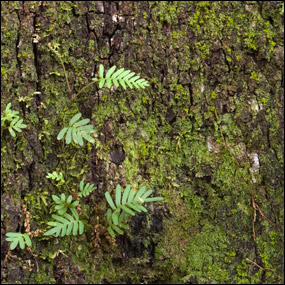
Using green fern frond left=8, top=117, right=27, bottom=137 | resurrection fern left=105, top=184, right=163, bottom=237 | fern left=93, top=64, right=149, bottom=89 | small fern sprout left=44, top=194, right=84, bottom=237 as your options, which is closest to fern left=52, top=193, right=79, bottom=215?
small fern sprout left=44, top=194, right=84, bottom=237

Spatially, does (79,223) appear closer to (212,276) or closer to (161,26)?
(212,276)

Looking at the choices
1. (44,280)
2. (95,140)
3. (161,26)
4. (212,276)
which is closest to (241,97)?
(161,26)

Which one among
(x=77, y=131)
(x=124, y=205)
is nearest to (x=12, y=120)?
(x=77, y=131)

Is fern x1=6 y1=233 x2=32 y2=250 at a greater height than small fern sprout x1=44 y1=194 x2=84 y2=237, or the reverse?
small fern sprout x1=44 y1=194 x2=84 y2=237

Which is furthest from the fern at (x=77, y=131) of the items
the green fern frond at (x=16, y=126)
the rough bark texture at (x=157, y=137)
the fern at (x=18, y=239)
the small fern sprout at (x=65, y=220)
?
the fern at (x=18, y=239)

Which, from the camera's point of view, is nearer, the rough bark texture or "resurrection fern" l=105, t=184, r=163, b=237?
"resurrection fern" l=105, t=184, r=163, b=237

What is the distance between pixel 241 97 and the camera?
230cm

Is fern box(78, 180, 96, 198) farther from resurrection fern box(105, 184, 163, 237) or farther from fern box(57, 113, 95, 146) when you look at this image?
fern box(57, 113, 95, 146)

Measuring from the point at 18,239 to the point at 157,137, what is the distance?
3.12 feet

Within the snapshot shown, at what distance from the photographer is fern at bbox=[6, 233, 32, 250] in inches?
80.3

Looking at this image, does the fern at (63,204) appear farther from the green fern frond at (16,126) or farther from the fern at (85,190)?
the green fern frond at (16,126)

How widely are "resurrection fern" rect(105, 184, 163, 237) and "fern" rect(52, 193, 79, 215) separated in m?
0.21

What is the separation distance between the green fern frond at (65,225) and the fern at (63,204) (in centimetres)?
3

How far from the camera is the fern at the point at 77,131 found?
2.10 metres
